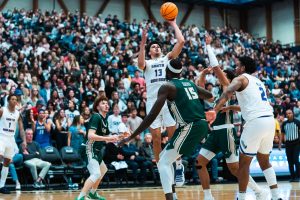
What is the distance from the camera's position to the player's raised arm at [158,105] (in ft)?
21.3

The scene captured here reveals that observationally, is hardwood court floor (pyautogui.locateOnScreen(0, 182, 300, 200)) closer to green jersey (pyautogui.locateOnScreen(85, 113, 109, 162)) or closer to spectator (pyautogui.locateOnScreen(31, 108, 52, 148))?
green jersey (pyautogui.locateOnScreen(85, 113, 109, 162))

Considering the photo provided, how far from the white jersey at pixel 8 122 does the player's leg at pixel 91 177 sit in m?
4.32

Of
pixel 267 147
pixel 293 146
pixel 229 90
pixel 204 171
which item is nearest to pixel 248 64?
pixel 229 90

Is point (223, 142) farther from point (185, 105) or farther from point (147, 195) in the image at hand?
point (147, 195)

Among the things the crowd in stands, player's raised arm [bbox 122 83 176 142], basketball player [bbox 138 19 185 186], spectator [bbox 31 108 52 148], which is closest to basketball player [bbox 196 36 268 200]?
basketball player [bbox 138 19 185 186]

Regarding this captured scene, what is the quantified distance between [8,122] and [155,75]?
5.27m

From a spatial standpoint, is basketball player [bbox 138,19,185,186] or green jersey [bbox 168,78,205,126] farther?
basketball player [bbox 138,19,185,186]

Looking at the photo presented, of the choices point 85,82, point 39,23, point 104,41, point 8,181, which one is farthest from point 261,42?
point 8,181

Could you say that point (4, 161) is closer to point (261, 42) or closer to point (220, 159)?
point (220, 159)

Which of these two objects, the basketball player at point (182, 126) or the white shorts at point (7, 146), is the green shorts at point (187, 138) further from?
the white shorts at point (7, 146)

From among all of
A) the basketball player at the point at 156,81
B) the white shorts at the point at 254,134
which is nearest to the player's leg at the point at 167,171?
the white shorts at the point at 254,134

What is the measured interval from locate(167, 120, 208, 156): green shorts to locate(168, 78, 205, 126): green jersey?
0.09 metres

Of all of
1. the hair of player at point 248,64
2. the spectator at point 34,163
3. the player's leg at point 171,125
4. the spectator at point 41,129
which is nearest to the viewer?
the hair of player at point 248,64

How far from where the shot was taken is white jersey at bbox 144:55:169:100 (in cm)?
903
